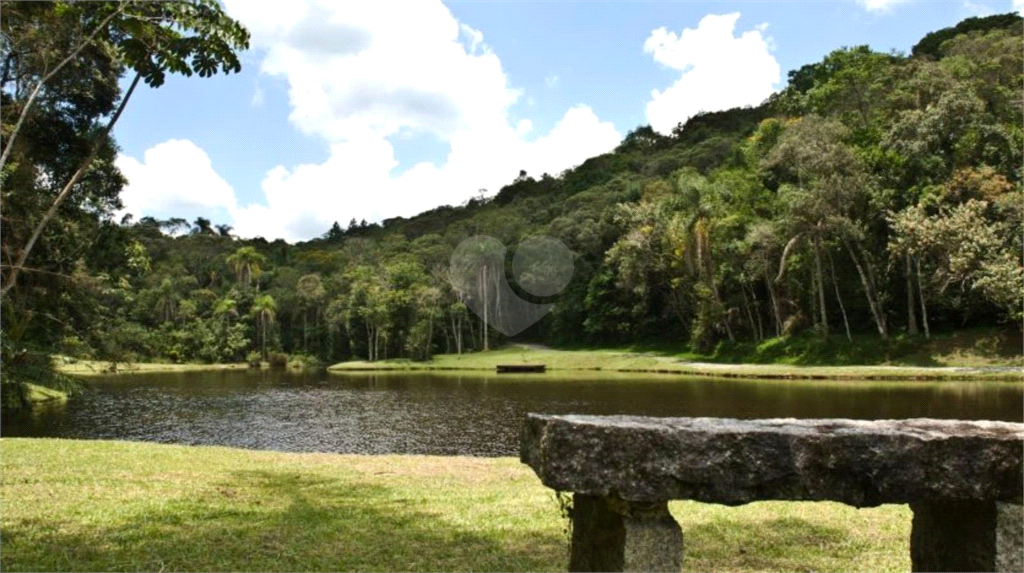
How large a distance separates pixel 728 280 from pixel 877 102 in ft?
65.1

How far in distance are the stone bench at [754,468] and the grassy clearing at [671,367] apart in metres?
39.6

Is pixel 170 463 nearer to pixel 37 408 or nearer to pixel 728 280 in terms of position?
pixel 37 408

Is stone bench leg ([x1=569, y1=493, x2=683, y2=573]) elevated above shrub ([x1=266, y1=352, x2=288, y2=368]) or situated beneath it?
elevated above

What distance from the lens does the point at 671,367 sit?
187ft

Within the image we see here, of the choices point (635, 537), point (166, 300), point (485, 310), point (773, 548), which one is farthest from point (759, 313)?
point (166, 300)

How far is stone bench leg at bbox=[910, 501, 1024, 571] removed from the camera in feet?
17.2

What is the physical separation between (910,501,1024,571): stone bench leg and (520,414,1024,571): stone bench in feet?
0.04

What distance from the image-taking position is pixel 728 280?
218 ft

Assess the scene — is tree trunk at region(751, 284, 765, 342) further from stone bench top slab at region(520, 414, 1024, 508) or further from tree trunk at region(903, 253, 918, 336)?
stone bench top slab at region(520, 414, 1024, 508)

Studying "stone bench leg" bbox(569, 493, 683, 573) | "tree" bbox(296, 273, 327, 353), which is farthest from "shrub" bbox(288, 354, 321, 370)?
"stone bench leg" bbox(569, 493, 683, 573)

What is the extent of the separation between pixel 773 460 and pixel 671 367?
175ft

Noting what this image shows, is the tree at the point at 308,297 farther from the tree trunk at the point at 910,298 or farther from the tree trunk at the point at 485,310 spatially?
the tree trunk at the point at 910,298

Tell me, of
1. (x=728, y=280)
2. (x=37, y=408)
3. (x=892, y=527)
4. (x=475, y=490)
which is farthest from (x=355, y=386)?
(x=892, y=527)

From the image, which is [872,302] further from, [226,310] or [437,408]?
[226,310]
